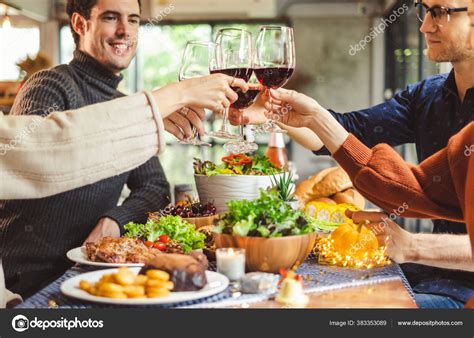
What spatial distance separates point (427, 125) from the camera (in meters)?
2.27

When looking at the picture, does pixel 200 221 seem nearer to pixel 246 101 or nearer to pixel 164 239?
pixel 164 239

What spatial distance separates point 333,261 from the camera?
1455mm

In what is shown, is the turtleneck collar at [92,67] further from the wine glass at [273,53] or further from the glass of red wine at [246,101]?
the wine glass at [273,53]

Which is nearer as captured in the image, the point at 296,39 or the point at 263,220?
the point at 263,220

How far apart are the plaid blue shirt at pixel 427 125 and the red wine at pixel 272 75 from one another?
77 cm

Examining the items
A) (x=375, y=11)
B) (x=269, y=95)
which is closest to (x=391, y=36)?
(x=375, y=11)

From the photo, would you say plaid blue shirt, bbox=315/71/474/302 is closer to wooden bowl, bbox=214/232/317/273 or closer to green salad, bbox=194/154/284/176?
green salad, bbox=194/154/284/176

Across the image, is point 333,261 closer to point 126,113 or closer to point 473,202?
point 473,202

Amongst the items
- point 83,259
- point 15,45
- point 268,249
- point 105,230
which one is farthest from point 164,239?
point 15,45

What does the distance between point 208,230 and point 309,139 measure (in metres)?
0.76

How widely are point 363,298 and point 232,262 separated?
0.25 meters

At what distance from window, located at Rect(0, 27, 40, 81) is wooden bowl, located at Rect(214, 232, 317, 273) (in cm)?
648

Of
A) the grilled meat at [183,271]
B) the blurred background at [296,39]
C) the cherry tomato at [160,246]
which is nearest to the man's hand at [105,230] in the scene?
the cherry tomato at [160,246]

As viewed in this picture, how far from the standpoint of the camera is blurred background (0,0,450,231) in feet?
22.9
